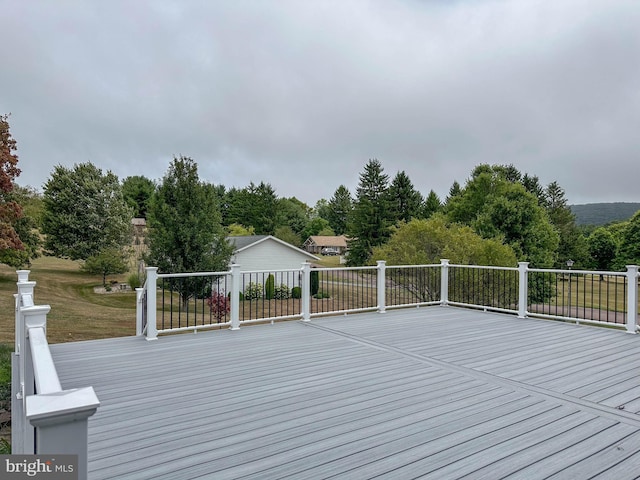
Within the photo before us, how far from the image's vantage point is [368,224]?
36625 millimetres

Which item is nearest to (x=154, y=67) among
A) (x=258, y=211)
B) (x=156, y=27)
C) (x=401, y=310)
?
(x=156, y=27)

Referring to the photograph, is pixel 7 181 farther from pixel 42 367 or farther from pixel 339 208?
pixel 339 208

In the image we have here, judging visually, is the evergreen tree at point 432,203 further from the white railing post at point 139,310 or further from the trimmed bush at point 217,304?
the white railing post at point 139,310

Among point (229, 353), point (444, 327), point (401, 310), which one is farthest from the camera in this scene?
point (401, 310)

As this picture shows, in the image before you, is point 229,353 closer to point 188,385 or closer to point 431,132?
point 188,385

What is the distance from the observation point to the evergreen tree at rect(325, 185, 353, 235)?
61312 mm

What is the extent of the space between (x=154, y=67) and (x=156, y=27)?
2379 mm

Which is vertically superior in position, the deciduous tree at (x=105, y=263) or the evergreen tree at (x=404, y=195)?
the evergreen tree at (x=404, y=195)

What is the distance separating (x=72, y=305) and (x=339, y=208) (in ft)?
158

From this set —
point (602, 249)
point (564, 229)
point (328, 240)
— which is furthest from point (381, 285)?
point (328, 240)

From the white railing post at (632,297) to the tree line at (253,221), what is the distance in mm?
8275

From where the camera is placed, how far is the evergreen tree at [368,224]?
36259 millimetres

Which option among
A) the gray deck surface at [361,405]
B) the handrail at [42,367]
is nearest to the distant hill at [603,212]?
the gray deck surface at [361,405]

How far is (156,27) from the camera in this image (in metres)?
11.6
